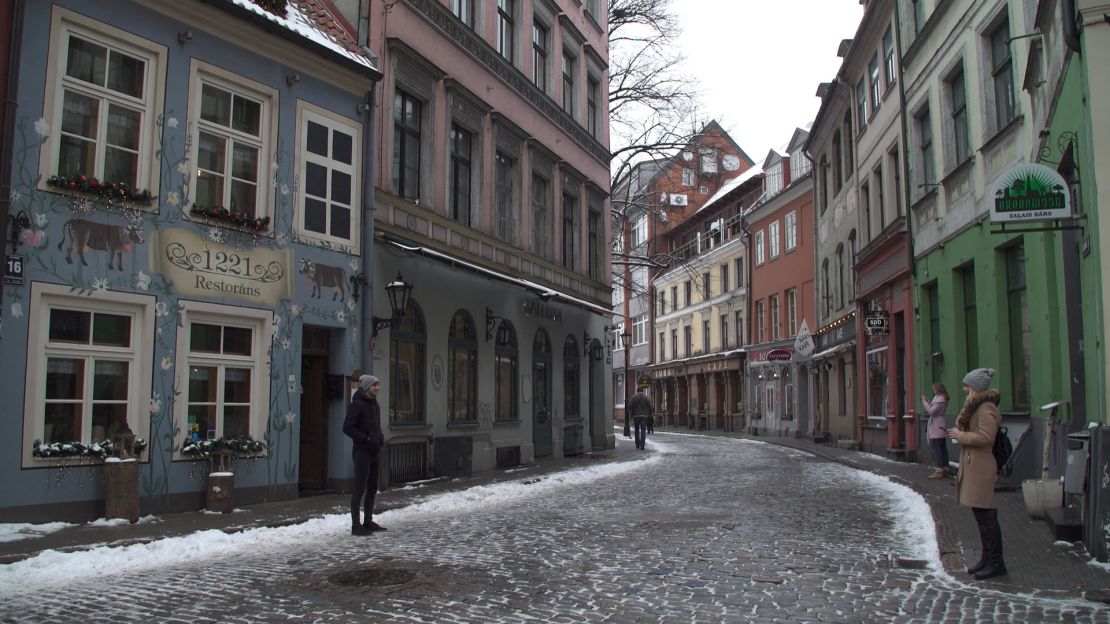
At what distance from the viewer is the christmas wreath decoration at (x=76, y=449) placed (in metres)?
10.4

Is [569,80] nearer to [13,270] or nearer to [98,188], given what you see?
[98,188]

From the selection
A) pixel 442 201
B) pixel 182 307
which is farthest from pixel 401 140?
pixel 182 307

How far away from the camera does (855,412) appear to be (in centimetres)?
2827

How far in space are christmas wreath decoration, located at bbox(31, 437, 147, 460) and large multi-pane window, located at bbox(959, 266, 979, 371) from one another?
1408cm

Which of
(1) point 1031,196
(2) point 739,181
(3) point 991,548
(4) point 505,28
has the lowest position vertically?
(3) point 991,548

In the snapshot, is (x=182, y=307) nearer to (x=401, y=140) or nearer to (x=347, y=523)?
(x=347, y=523)

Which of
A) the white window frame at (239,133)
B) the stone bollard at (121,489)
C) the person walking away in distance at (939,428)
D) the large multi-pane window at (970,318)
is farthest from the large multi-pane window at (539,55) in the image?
the stone bollard at (121,489)

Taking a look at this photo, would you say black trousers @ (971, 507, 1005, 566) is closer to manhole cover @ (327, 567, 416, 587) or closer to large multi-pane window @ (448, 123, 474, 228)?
manhole cover @ (327, 567, 416, 587)

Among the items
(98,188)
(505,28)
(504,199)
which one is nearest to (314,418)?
(98,188)

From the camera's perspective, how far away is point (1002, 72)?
1580 centimetres

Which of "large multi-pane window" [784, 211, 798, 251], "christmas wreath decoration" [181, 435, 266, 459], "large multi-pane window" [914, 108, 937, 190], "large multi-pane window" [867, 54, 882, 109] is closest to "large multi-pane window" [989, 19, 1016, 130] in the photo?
"large multi-pane window" [914, 108, 937, 190]

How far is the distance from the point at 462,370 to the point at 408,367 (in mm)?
2260

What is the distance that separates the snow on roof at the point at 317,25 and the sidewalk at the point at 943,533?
21.6ft

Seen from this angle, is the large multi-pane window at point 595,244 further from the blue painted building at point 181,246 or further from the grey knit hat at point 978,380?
the grey knit hat at point 978,380
